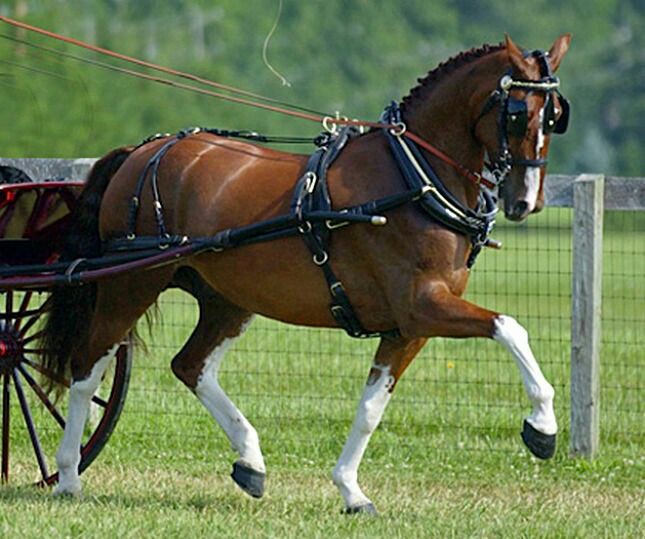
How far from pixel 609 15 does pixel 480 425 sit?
96.7 metres

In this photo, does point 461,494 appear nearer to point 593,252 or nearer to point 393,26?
point 593,252

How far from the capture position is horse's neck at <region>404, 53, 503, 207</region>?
703 cm

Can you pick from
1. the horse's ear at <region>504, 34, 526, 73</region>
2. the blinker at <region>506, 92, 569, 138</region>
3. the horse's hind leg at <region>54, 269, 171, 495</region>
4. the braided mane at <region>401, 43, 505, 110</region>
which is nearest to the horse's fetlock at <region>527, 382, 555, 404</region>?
the blinker at <region>506, 92, 569, 138</region>

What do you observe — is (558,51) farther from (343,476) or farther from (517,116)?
(343,476)

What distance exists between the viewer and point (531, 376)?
6.66m

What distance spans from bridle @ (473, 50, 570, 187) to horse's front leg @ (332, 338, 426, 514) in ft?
3.38

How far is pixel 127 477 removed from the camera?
851cm

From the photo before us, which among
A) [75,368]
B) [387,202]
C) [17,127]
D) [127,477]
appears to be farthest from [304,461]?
[17,127]

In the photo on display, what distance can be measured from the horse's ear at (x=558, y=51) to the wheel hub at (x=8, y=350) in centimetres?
323

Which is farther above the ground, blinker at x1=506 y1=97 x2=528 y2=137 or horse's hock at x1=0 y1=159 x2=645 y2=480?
blinker at x1=506 y1=97 x2=528 y2=137

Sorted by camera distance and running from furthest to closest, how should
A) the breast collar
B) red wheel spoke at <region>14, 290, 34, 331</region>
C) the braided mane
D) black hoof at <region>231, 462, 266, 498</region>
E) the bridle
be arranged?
red wheel spoke at <region>14, 290, 34, 331</region>, black hoof at <region>231, 462, 266, 498</region>, the braided mane, the breast collar, the bridle

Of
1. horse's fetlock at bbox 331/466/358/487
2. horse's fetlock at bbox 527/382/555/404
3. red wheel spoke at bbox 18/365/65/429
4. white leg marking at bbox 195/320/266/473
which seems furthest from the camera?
red wheel spoke at bbox 18/365/65/429

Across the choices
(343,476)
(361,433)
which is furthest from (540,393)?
(343,476)

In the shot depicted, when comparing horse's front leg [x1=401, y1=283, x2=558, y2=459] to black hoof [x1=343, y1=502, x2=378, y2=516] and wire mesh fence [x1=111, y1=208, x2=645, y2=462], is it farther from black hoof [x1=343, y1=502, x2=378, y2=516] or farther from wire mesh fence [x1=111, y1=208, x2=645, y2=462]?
wire mesh fence [x1=111, y1=208, x2=645, y2=462]
